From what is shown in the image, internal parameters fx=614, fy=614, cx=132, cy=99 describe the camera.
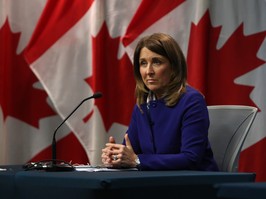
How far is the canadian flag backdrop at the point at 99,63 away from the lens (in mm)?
3846

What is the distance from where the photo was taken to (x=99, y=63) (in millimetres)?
3939

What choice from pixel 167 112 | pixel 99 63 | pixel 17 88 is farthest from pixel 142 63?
pixel 17 88

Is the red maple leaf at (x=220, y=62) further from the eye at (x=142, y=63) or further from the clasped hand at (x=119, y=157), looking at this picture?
the clasped hand at (x=119, y=157)

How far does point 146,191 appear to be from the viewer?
1.86 metres

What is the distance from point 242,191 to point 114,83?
2.81m

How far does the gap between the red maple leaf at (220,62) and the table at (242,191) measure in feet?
8.54

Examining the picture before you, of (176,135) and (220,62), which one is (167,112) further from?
(220,62)

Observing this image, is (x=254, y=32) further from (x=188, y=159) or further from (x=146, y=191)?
(x=146, y=191)

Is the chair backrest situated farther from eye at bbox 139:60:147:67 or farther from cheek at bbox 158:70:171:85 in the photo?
eye at bbox 139:60:147:67

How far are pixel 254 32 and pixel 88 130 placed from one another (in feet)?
4.01

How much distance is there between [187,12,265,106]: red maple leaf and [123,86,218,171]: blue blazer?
1034mm

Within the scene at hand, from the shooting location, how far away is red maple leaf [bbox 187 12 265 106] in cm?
383

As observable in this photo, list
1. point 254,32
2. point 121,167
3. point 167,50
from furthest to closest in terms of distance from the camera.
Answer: point 254,32 → point 167,50 → point 121,167

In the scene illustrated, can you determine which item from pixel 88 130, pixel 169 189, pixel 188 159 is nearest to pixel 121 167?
pixel 188 159
